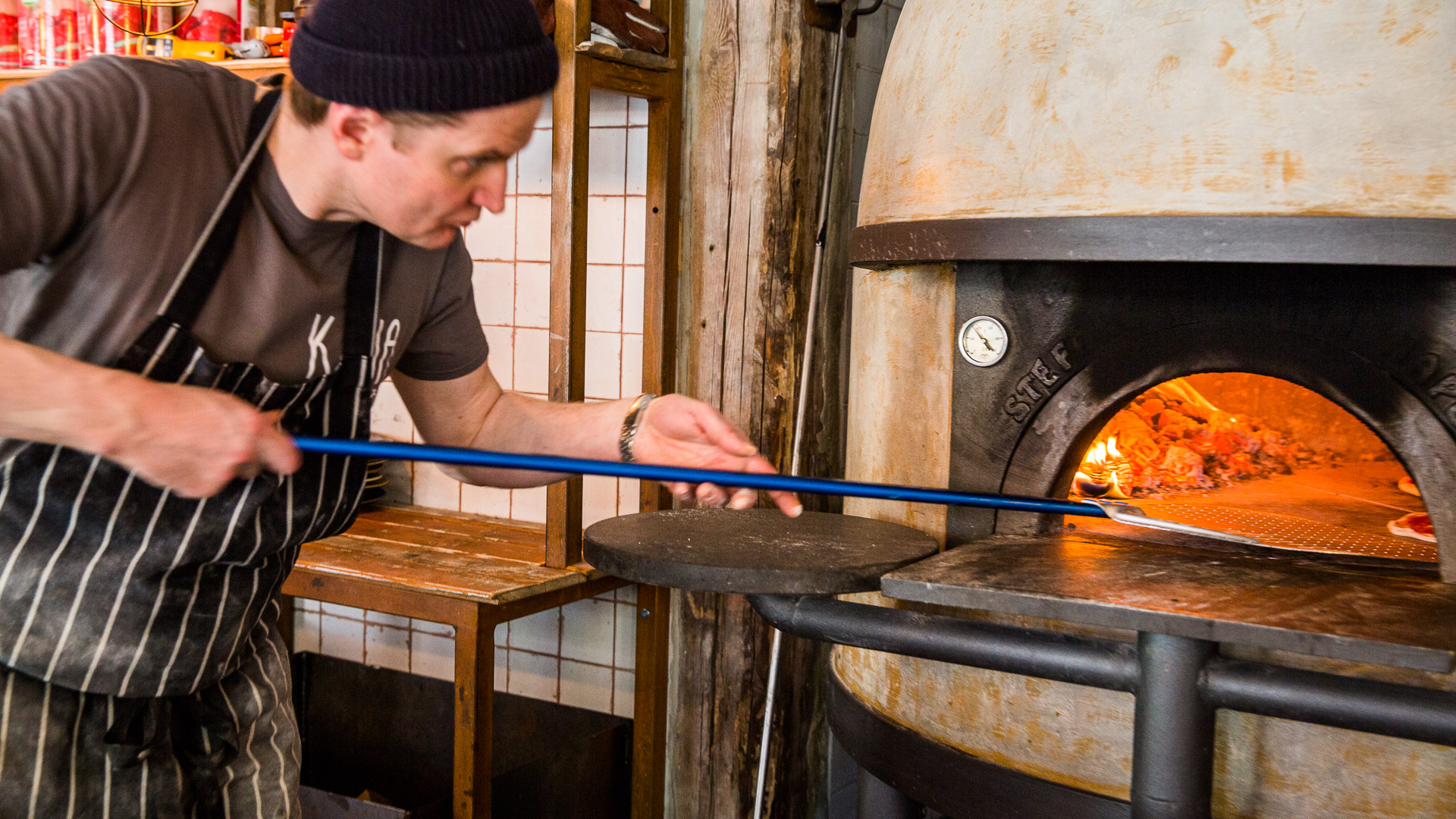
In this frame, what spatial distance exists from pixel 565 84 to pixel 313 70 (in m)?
1.22

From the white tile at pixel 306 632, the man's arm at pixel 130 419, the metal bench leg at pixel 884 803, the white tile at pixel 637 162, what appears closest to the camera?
the man's arm at pixel 130 419

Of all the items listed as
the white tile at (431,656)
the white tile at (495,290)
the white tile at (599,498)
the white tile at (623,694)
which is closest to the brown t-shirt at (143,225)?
the white tile at (599,498)

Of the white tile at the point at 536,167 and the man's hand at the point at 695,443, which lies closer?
the man's hand at the point at 695,443

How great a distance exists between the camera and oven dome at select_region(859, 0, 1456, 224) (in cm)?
155

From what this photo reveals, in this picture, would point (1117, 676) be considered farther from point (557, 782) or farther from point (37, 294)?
point (557, 782)

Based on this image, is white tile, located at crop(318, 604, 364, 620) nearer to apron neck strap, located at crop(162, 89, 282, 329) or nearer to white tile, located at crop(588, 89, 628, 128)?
white tile, located at crop(588, 89, 628, 128)

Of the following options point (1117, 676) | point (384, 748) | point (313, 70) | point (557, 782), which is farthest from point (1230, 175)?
point (384, 748)

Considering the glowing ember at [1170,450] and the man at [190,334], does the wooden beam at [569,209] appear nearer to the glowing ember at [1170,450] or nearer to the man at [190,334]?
the man at [190,334]

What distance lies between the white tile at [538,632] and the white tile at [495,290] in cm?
83

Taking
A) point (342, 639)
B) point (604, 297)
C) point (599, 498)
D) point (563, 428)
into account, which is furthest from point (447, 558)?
point (563, 428)

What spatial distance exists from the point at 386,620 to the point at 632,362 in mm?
1185

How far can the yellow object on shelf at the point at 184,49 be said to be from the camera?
2928mm

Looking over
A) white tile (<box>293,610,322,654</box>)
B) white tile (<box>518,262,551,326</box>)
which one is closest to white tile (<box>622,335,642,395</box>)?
white tile (<box>518,262,551,326</box>)

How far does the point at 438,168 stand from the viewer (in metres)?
1.26
